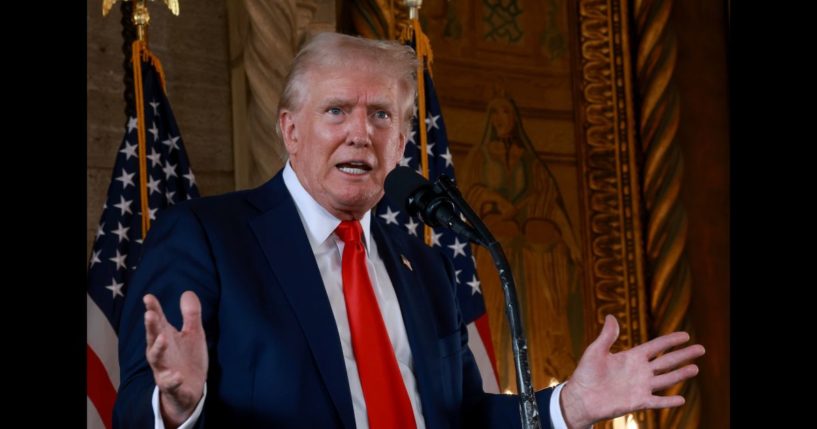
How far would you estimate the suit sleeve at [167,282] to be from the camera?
2.36 m

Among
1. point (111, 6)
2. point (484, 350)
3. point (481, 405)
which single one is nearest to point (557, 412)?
point (481, 405)

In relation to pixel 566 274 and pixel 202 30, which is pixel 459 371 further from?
pixel 566 274

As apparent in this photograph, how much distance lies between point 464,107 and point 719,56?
60.1 inches

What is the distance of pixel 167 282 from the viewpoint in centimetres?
243

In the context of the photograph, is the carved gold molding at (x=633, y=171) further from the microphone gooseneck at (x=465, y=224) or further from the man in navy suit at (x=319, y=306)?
the microphone gooseneck at (x=465, y=224)

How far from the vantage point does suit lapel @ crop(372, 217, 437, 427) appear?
8.71ft

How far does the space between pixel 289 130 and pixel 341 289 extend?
0.46 metres

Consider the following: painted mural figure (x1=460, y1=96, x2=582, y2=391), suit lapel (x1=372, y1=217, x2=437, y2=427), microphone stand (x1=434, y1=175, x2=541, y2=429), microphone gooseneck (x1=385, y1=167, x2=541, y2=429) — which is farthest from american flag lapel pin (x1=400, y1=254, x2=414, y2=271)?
painted mural figure (x1=460, y1=96, x2=582, y2=391)

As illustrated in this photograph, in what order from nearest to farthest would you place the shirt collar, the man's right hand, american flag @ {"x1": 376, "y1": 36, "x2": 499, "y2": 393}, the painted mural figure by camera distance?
1. the man's right hand
2. the shirt collar
3. american flag @ {"x1": 376, "y1": 36, "x2": 499, "y2": 393}
4. the painted mural figure

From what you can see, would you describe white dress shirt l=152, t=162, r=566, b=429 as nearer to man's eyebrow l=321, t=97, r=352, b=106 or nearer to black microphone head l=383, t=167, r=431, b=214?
man's eyebrow l=321, t=97, r=352, b=106

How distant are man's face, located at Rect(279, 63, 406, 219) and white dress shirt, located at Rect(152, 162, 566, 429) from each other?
0.03 meters

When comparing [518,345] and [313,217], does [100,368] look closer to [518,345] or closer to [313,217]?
[313,217]

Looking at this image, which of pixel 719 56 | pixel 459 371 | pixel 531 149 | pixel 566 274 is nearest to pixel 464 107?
pixel 531 149

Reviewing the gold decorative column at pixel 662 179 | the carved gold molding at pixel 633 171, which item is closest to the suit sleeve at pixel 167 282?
the carved gold molding at pixel 633 171
